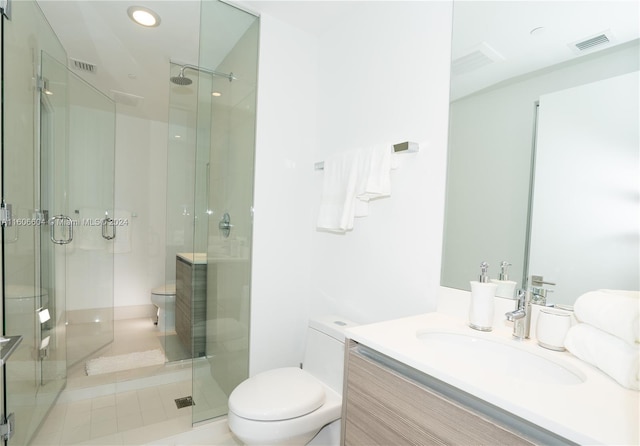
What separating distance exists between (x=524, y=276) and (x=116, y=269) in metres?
4.13

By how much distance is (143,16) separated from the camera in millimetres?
2039

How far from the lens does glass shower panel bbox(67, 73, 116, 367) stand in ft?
9.46

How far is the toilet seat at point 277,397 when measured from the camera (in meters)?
1.35

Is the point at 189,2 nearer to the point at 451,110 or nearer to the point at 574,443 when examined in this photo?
the point at 451,110

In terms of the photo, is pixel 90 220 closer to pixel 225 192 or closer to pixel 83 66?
pixel 83 66

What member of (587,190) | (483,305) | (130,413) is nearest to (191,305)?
(130,413)

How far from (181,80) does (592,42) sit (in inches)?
108

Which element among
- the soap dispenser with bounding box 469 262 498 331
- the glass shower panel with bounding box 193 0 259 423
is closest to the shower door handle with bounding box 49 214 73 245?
the glass shower panel with bounding box 193 0 259 423

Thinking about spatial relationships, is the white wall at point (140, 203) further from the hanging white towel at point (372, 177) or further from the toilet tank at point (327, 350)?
the hanging white towel at point (372, 177)

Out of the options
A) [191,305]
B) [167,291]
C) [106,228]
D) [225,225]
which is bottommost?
[167,291]

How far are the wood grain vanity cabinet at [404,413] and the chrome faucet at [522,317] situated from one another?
0.40 m

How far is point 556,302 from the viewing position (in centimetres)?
110

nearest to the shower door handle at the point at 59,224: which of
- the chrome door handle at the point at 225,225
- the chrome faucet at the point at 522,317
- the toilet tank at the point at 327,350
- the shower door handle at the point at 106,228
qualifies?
the shower door handle at the point at 106,228

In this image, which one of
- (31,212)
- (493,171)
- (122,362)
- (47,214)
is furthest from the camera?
(122,362)
